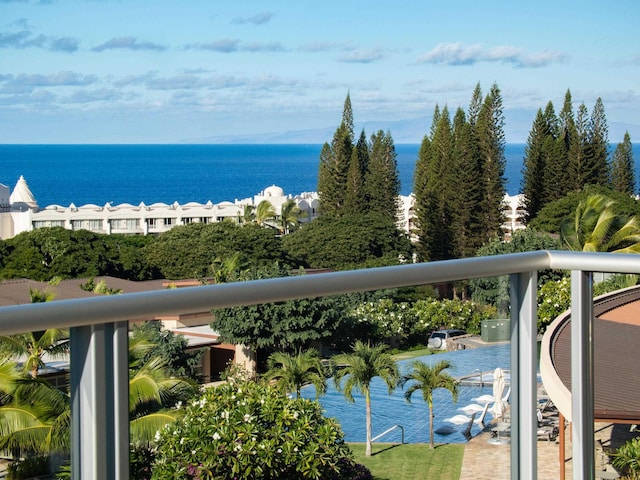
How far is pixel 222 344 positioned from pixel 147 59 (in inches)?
4057

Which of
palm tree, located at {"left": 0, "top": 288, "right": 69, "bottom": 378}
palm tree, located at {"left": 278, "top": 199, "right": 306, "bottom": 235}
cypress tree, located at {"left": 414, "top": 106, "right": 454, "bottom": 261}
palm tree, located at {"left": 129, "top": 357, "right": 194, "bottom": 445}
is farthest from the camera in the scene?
palm tree, located at {"left": 278, "top": 199, "right": 306, "bottom": 235}

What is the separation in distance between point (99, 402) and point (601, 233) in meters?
27.0

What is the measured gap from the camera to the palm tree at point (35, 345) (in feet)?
3.13

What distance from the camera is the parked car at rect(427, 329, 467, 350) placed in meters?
1.37

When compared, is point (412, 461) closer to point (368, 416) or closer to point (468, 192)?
point (368, 416)

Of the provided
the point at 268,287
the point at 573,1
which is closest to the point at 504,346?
the point at 268,287

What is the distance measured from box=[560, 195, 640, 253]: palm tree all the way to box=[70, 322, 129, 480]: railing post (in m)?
25.6

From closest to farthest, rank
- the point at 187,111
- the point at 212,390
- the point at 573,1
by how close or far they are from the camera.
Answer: the point at 212,390 < the point at 573,1 < the point at 187,111

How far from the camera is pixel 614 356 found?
147cm

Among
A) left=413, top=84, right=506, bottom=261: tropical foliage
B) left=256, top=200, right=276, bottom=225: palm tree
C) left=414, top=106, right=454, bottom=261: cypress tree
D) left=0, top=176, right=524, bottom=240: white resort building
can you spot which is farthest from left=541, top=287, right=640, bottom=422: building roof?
left=0, top=176, right=524, bottom=240: white resort building

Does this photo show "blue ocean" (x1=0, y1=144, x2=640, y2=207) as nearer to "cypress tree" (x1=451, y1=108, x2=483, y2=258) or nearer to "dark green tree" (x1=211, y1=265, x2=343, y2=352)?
"cypress tree" (x1=451, y1=108, x2=483, y2=258)

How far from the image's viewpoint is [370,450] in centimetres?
126

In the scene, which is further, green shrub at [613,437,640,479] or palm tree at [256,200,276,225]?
palm tree at [256,200,276,225]

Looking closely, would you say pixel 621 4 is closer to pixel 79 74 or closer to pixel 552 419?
pixel 79 74
